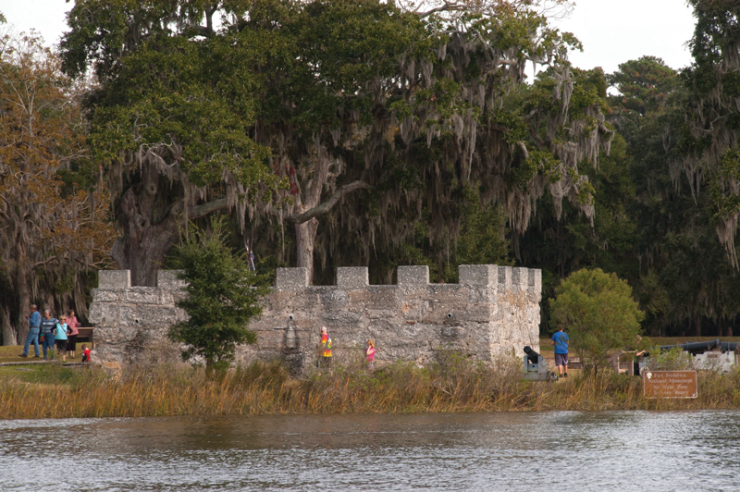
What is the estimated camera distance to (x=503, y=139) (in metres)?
24.4

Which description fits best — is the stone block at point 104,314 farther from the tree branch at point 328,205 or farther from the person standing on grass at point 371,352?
the tree branch at point 328,205

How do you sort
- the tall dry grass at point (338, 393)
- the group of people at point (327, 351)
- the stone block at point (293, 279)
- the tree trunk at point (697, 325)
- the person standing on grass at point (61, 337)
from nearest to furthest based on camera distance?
1. the tall dry grass at point (338, 393)
2. the group of people at point (327, 351)
3. the stone block at point (293, 279)
4. the person standing on grass at point (61, 337)
5. the tree trunk at point (697, 325)

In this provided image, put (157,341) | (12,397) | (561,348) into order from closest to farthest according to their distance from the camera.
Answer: (12,397) → (157,341) → (561,348)

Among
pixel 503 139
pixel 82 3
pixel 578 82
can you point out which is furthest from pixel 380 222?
pixel 82 3

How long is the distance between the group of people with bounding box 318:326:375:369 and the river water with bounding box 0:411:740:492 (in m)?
3.43

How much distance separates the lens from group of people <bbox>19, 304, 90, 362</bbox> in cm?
2317

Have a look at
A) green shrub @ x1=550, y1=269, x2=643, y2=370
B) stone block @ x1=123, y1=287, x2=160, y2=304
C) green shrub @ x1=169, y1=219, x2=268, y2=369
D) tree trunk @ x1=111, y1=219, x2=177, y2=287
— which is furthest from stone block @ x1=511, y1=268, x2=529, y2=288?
tree trunk @ x1=111, y1=219, x2=177, y2=287

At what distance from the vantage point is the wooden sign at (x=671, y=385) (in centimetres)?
1573

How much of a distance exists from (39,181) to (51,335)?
8.60 m

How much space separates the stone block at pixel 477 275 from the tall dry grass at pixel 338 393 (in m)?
1.95

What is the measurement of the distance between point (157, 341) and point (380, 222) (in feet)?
34.5

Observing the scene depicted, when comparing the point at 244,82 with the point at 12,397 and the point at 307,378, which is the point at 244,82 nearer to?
the point at 307,378

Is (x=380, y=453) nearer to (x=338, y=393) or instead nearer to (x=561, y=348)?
(x=338, y=393)

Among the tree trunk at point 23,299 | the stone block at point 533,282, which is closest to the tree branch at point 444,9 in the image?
the stone block at point 533,282
